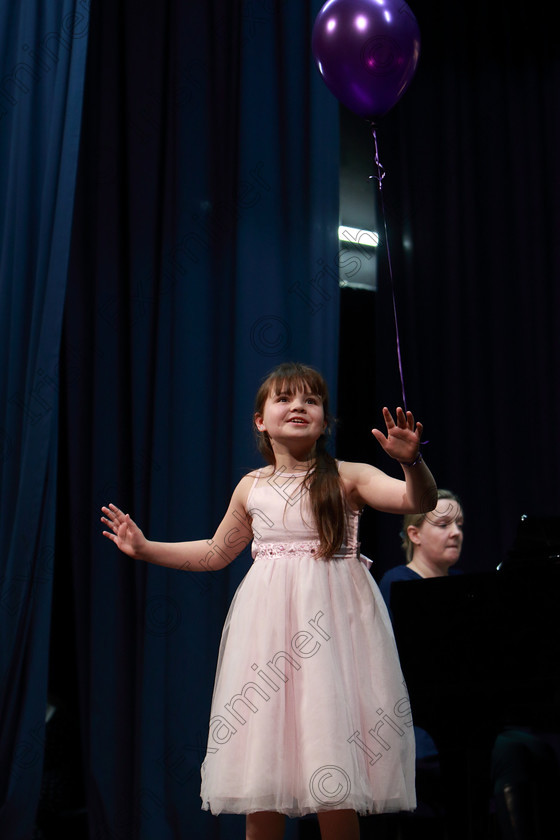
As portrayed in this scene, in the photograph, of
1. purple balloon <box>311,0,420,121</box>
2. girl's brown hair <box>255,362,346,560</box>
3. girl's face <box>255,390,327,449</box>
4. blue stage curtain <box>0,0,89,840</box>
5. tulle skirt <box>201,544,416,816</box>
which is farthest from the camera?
blue stage curtain <box>0,0,89,840</box>

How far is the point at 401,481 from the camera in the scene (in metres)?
2.00

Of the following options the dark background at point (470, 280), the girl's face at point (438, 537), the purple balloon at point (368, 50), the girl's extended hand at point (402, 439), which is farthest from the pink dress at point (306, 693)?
the dark background at point (470, 280)

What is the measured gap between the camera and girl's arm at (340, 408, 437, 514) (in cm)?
188

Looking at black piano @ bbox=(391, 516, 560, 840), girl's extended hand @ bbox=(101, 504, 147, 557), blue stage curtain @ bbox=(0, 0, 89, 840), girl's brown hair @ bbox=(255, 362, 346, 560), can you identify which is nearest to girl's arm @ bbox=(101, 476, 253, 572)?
girl's extended hand @ bbox=(101, 504, 147, 557)

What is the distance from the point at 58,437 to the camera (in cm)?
314

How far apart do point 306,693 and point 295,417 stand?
0.65 meters

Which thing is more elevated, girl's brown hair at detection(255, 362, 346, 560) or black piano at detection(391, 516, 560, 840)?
girl's brown hair at detection(255, 362, 346, 560)

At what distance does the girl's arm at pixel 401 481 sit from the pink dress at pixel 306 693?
11cm

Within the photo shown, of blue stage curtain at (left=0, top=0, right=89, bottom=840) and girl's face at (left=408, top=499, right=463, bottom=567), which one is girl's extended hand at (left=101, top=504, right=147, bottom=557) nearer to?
blue stage curtain at (left=0, top=0, right=89, bottom=840)

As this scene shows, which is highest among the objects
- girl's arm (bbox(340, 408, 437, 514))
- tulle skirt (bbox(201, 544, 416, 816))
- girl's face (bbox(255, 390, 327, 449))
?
girl's face (bbox(255, 390, 327, 449))

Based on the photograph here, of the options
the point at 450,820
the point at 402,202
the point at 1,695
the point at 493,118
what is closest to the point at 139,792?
the point at 1,695

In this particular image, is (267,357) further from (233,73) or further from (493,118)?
(493,118)

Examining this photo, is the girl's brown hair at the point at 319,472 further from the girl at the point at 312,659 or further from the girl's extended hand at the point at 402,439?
the girl's extended hand at the point at 402,439

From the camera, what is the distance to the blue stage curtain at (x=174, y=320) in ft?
9.54
